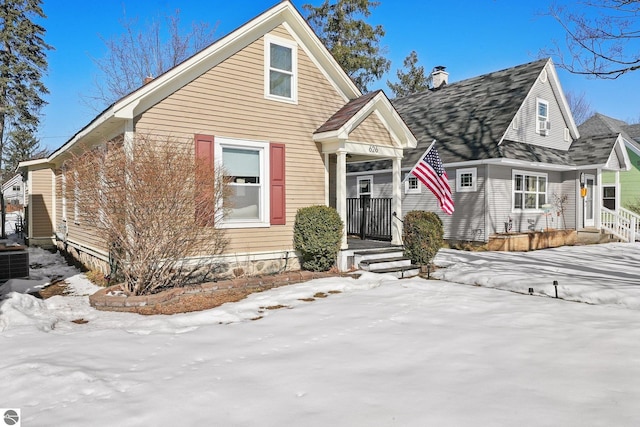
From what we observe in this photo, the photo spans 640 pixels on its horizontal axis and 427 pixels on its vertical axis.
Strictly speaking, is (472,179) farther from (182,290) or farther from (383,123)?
(182,290)

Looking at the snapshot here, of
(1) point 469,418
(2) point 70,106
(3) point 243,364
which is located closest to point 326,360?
(3) point 243,364

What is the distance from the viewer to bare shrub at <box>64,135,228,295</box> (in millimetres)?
6473

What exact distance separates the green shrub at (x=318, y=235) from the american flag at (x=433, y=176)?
2662mm

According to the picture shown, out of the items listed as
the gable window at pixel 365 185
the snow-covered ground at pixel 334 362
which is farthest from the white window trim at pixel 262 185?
the gable window at pixel 365 185

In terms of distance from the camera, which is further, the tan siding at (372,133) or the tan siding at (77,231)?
the tan siding at (372,133)

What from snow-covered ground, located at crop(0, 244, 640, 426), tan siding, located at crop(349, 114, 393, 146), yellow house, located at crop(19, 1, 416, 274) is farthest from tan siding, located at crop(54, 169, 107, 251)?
tan siding, located at crop(349, 114, 393, 146)

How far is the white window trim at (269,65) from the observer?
9.09 m

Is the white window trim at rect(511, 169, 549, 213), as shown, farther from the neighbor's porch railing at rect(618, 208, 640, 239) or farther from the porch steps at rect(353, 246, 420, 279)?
the porch steps at rect(353, 246, 420, 279)

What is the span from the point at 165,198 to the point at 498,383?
5303 millimetres

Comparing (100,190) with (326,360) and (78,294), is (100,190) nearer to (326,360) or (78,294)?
(78,294)

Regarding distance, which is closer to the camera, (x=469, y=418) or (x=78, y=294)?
(x=469, y=418)

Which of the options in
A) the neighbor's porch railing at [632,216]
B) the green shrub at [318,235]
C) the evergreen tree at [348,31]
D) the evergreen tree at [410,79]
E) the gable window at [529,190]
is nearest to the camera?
the green shrub at [318,235]

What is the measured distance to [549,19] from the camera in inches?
368

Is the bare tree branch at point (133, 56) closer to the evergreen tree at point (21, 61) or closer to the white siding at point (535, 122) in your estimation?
the evergreen tree at point (21, 61)
